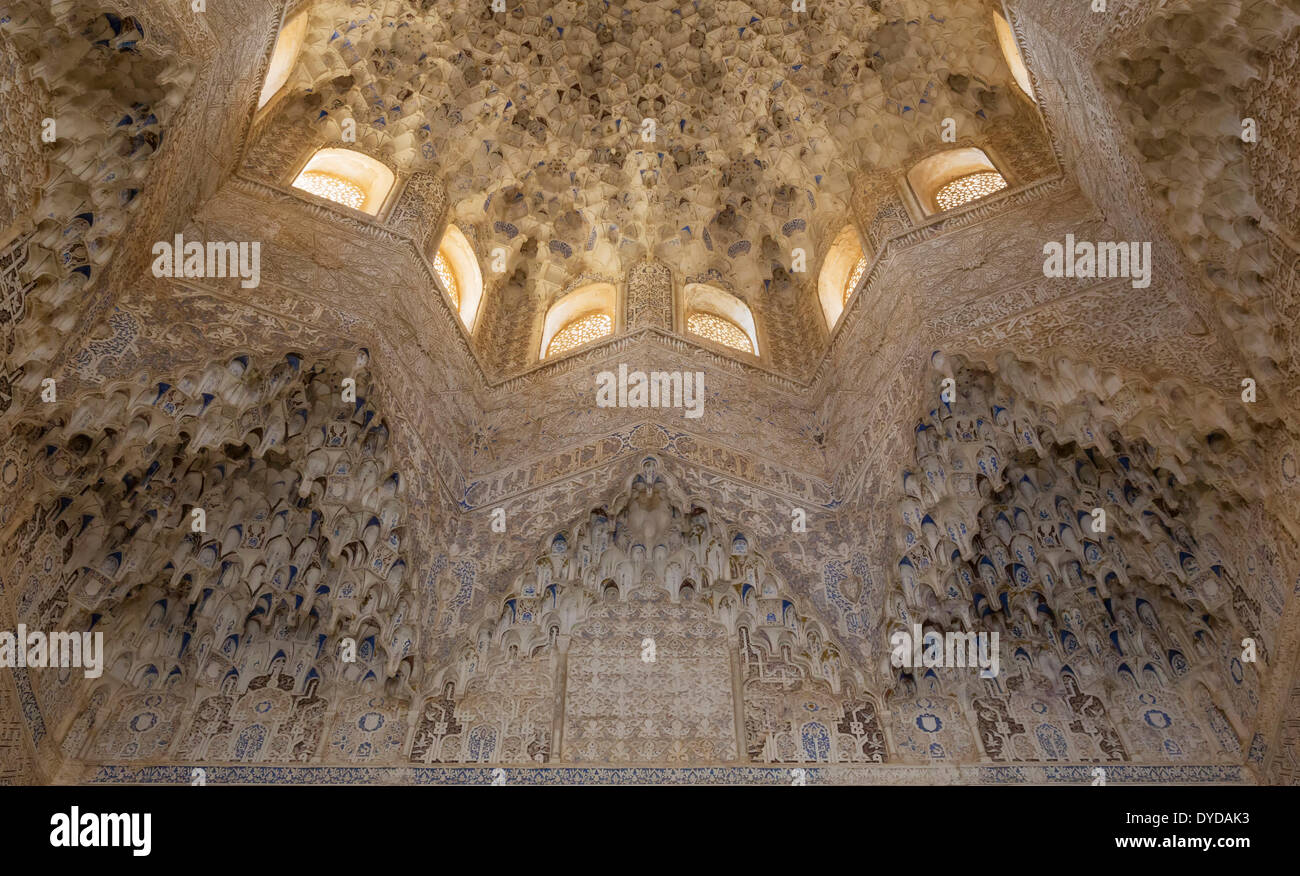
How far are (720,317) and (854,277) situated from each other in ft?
4.16

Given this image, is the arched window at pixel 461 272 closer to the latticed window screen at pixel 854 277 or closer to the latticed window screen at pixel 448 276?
the latticed window screen at pixel 448 276

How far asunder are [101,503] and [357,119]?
4.12m

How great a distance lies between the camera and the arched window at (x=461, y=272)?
27.8 ft

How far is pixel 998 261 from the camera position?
268 inches

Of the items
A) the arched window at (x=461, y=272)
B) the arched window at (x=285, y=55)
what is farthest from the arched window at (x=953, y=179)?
the arched window at (x=285, y=55)

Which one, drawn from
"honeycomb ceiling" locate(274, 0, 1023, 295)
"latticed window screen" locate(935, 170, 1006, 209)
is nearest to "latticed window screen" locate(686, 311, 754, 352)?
"honeycomb ceiling" locate(274, 0, 1023, 295)

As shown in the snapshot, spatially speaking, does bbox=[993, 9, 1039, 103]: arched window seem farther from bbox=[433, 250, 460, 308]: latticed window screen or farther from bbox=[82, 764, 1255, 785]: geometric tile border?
bbox=[82, 764, 1255, 785]: geometric tile border

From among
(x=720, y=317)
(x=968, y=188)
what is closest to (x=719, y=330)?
(x=720, y=317)

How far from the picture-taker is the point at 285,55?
7.93m

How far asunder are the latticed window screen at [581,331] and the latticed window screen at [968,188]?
2.87m

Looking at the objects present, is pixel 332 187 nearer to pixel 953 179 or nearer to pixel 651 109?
pixel 651 109

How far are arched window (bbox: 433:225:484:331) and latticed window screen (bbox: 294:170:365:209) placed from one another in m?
0.74

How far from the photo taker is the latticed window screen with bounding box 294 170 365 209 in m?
7.96
